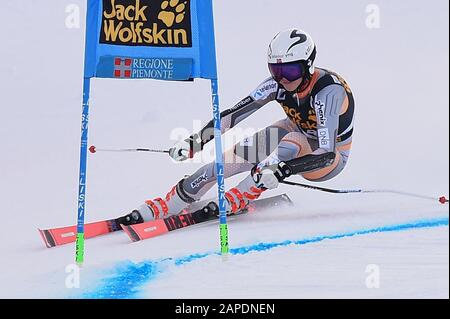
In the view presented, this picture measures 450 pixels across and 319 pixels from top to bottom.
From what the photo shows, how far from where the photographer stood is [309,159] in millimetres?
5832

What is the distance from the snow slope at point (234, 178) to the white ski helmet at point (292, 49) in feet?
3.72

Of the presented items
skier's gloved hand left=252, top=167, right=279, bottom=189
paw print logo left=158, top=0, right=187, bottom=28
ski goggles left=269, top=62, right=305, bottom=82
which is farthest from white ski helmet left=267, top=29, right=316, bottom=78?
paw print logo left=158, top=0, right=187, bottom=28

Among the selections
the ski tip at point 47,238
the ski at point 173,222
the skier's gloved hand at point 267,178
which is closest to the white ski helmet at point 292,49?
the skier's gloved hand at point 267,178

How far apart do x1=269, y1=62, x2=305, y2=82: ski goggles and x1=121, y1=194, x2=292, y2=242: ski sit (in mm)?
1059

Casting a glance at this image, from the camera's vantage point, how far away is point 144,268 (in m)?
4.71

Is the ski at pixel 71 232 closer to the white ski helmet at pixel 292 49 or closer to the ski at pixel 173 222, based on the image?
the ski at pixel 173 222

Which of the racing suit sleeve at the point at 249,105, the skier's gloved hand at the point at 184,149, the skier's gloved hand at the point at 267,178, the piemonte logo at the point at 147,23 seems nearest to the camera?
the piemonte logo at the point at 147,23

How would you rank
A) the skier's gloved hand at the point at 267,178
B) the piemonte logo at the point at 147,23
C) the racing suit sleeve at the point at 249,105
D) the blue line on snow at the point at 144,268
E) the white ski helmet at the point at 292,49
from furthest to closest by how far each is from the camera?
the racing suit sleeve at the point at 249,105 → the white ski helmet at the point at 292,49 → the skier's gloved hand at the point at 267,178 → the piemonte logo at the point at 147,23 → the blue line on snow at the point at 144,268

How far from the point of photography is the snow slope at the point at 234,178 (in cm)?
451

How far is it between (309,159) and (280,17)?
441cm

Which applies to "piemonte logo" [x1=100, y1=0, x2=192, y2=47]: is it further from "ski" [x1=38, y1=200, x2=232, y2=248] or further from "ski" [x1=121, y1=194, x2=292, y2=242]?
"ski" [x1=38, y1=200, x2=232, y2=248]

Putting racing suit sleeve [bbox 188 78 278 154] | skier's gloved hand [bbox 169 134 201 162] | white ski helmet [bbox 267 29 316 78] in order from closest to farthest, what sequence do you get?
white ski helmet [bbox 267 29 316 78] → skier's gloved hand [bbox 169 134 201 162] → racing suit sleeve [bbox 188 78 278 154]

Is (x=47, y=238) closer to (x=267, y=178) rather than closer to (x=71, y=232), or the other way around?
(x=71, y=232)

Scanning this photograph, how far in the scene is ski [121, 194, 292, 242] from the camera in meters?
5.58
